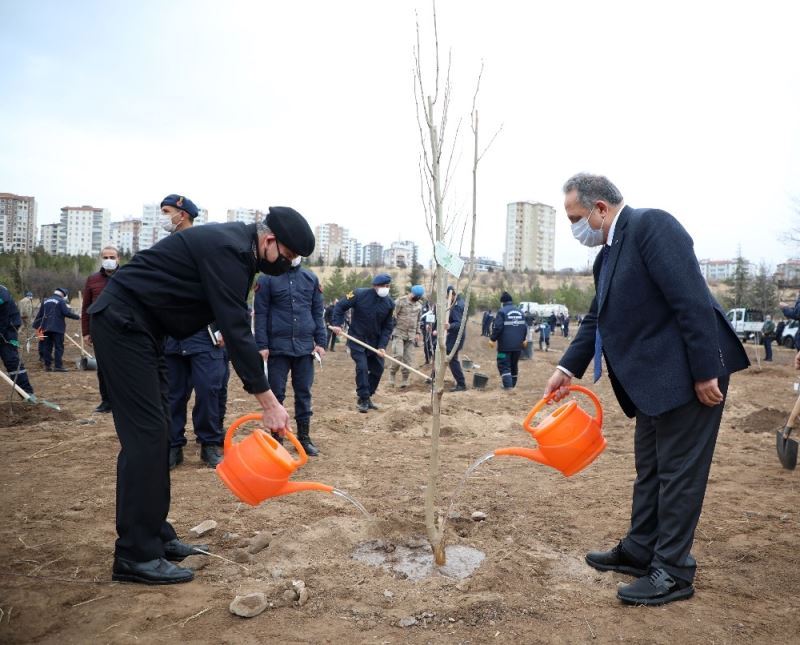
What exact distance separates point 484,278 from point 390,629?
2888 inches

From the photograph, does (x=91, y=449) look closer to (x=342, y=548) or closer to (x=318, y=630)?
(x=342, y=548)

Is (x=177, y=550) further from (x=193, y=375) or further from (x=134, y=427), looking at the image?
(x=193, y=375)

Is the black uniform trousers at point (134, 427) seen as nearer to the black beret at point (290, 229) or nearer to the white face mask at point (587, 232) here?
the black beret at point (290, 229)

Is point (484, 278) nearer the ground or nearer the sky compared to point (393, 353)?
nearer the sky

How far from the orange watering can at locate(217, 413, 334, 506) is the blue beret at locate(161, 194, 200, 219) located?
2.35 meters

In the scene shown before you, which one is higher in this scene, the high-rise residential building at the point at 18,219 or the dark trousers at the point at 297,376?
the high-rise residential building at the point at 18,219

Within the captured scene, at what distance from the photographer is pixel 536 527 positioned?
3400 mm

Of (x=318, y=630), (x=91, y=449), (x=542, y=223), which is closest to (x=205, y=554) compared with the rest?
(x=318, y=630)

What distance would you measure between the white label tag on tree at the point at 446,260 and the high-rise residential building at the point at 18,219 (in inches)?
1951

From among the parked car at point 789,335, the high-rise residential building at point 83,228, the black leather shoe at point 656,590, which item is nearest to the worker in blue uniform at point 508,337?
the black leather shoe at point 656,590

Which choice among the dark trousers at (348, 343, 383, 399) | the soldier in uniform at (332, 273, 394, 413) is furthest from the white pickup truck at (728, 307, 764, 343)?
the dark trousers at (348, 343, 383, 399)

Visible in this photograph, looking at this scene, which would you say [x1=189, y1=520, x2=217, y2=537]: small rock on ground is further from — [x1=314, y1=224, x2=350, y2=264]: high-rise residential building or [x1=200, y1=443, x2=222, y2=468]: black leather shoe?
[x1=314, y1=224, x2=350, y2=264]: high-rise residential building

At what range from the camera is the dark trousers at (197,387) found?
4.48 metres

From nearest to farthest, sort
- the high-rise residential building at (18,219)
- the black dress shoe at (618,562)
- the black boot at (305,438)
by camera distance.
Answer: the black dress shoe at (618,562)
the black boot at (305,438)
the high-rise residential building at (18,219)
